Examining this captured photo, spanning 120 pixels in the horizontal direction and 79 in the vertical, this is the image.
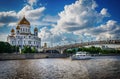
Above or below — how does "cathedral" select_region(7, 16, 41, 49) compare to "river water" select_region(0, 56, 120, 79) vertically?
above

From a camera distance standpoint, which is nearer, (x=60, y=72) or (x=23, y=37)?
(x=60, y=72)

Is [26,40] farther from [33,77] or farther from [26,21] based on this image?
[33,77]

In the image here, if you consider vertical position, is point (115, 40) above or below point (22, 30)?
below

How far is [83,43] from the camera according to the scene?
40.7 m

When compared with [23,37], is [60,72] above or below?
below

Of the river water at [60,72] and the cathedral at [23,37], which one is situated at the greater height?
the cathedral at [23,37]

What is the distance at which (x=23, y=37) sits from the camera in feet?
186

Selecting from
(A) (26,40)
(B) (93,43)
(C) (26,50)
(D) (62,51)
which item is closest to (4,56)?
(C) (26,50)

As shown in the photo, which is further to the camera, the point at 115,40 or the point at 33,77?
the point at 115,40

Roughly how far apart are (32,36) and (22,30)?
2755 mm

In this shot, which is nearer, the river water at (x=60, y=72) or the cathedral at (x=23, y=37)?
the river water at (x=60, y=72)

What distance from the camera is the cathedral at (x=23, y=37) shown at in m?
56.2

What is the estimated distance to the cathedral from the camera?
5622 centimetres

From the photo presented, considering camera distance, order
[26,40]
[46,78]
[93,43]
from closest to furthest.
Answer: [46,78] → [93,43] → [26,40]
